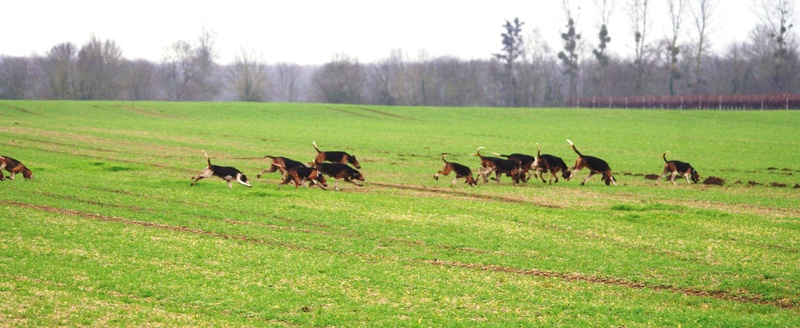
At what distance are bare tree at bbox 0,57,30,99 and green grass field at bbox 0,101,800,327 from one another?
8331 centimetres

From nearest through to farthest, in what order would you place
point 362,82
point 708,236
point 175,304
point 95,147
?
1. point 175,304
2. point 708,236
3. point 95,147
4. point 362,82

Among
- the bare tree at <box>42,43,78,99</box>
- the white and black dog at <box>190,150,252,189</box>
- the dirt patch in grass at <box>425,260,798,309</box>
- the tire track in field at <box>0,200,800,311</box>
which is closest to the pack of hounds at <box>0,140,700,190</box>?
the white and black dog at <box>190,150,252,189</box>

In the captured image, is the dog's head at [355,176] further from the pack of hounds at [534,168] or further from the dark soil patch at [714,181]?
the dark soil patch at [714,181]

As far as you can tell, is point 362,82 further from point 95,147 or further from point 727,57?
point 95,147

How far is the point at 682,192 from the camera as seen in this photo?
26672 millimetres

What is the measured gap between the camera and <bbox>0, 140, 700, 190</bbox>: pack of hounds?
77.7ft

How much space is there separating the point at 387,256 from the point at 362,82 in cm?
12069

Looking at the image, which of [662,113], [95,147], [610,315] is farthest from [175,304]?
[662,113]

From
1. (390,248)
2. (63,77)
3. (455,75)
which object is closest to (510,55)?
(455,75)

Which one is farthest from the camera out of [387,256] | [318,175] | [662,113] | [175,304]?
[662,113]

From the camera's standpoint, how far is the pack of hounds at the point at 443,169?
23688 millimetres

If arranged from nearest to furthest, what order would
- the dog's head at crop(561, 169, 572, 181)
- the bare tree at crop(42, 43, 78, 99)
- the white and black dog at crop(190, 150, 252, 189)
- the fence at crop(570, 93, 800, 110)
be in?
the white and black dog at crop(190, 150, 252, 189), the dog's head at crop(561, 169, 572, 181), the fence at crop(570, 93, 800, 110), the bare tree at crop(42, 43, 78, 99)

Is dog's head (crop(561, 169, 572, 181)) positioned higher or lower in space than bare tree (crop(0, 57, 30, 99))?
lower

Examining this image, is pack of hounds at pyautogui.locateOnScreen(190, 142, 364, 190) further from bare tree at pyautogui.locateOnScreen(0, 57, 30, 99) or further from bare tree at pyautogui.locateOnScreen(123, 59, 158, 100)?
bare tree at pyautogui.locateOnScreen(123, 59, 158, 100)
